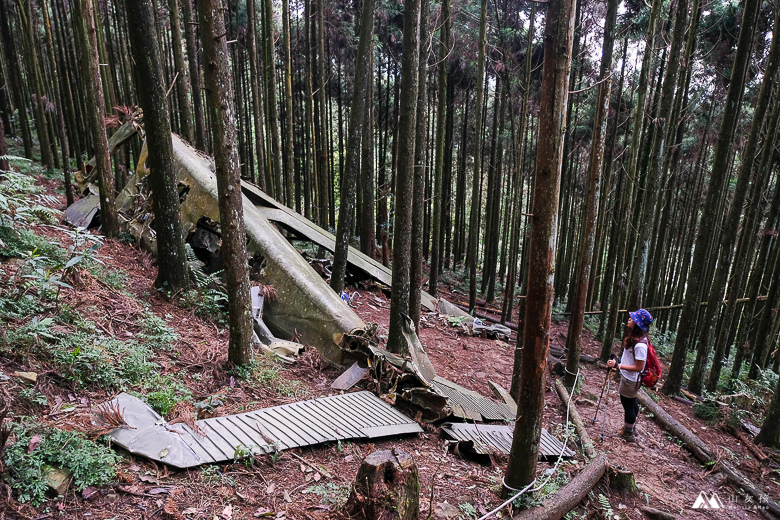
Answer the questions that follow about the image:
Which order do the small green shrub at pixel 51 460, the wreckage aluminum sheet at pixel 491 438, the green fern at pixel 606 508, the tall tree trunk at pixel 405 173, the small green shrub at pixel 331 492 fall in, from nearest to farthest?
the small green shrub at pixel 51 460, the small green shrub at pixel 331 492, the green fern at pixel 606 508, the wreckage aluminum sheet at pixel 491 438, the tall tree trunk at pixel 405 173

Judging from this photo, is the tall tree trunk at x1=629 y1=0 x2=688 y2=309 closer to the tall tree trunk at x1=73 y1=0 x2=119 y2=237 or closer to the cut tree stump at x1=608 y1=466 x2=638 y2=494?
the cut tree stump at x1=608 y1=466 x2=638 y2=494

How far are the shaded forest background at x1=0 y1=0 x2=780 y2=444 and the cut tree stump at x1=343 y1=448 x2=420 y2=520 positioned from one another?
2078 millimetres

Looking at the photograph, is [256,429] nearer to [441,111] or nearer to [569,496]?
[569,496]

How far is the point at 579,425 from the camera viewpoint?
19.2 ft

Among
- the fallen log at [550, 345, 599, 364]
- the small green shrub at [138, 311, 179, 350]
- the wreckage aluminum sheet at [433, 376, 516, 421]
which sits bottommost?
the fallen log at [550, 345, 599, 364]

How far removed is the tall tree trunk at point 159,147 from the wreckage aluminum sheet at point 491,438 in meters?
4.21

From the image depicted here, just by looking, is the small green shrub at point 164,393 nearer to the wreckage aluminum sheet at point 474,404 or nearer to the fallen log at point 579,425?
the wreckage aluminum sheet at point 474,404

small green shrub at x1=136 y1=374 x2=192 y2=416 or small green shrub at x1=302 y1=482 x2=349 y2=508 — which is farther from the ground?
small green shrub at x1=136 y1=374 x2=192 y2=416

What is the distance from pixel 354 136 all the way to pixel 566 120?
3.81 m

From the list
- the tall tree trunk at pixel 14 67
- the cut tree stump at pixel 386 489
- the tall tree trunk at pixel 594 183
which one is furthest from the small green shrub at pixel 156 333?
the tall tree trunk at pixel 14 67

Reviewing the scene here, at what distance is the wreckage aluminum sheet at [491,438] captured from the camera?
4730 millimetres

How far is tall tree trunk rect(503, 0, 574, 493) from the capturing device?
2.80 metres

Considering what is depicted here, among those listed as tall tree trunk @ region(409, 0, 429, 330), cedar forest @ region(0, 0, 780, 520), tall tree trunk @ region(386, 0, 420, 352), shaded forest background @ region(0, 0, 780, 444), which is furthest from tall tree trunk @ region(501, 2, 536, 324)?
tall tree trunk @ region(386, 0, 420, 352)

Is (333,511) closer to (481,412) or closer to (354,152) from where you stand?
(481,412)
